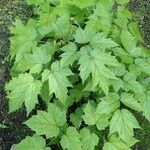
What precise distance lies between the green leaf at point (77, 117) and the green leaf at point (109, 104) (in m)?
0.24

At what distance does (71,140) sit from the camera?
3033mm

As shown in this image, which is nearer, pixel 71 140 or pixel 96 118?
pixel 71 140

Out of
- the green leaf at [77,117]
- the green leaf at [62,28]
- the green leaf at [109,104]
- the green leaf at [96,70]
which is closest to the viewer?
the green leaf at [96,70]

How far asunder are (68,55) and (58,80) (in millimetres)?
240

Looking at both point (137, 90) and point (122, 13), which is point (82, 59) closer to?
point (137, 90)

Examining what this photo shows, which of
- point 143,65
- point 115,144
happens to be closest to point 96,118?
point 115,144

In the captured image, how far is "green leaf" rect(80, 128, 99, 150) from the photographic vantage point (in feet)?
10.1

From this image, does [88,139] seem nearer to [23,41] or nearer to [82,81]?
[82,81]

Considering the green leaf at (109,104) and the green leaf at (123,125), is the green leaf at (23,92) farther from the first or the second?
the green leaf at (123,125)

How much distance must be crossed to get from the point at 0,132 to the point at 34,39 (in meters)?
0.89

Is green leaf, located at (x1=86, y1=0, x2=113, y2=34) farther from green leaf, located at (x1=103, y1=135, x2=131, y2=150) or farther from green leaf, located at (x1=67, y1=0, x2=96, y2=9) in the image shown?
green leaf, located at (x1=103, y1=135, x2=131, y2=150)

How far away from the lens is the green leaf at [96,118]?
123 inches

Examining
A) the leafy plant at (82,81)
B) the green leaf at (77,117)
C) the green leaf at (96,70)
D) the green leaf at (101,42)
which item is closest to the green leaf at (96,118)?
the leafy plant at (82,81)

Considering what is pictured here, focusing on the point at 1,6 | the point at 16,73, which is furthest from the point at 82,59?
the point at 1,6
